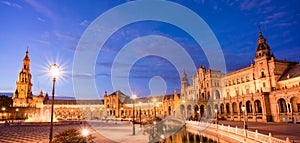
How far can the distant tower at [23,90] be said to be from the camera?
99656 mm

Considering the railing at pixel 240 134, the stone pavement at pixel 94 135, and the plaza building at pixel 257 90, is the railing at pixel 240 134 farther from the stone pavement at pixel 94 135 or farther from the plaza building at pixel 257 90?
the stone pavement at pixel 94 135

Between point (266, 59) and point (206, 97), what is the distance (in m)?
24.9

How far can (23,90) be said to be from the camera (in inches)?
4013

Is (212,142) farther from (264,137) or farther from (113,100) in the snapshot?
(113,100)

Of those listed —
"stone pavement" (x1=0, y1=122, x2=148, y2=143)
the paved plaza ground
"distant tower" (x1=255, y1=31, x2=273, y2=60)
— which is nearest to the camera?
the paved plaza ground

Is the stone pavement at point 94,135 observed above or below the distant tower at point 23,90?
below

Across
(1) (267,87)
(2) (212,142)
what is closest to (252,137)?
(2) (212,142)

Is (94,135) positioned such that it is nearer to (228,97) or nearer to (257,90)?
(257,90)

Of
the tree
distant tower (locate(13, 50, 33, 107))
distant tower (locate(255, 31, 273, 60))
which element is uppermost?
distant tower (locate(255, 31, 273, 60))

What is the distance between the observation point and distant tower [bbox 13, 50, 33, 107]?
A: 99.7m

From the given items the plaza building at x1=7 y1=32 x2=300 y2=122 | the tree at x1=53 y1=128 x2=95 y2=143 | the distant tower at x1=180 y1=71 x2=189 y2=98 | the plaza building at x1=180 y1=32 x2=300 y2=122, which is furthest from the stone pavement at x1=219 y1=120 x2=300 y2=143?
the distant tower at x1=180 y1=71 x2=189 y2=98

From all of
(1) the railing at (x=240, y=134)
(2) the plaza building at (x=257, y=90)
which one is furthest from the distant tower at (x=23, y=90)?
(1) the railing at (x=240, y=134)

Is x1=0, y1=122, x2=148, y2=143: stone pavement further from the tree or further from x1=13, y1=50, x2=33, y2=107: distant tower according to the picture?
x1=13, y1=50, x2=33, y2=107: distant tower

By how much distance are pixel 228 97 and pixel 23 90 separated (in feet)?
326
